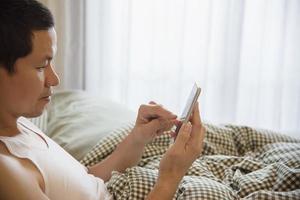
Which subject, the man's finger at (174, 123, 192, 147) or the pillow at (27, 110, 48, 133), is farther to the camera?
the pillow at (27, 110, 48, 133)

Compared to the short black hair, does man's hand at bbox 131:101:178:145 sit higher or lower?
lower

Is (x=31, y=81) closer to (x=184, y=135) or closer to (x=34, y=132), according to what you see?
(x=34, y=132)

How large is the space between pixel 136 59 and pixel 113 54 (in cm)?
12

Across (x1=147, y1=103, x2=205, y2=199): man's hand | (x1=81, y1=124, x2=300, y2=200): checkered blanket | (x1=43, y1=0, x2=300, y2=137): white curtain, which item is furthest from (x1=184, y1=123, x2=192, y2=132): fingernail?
(x1=43, y1=0, x2=300, y2=137): white curtain

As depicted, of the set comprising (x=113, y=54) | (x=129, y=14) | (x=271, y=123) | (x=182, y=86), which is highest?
(x=129, y=14)

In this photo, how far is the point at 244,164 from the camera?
52.3 inches

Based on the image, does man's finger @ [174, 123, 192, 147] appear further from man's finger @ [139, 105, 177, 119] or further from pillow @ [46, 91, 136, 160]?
pillow @ [46, 91, 136, 160]

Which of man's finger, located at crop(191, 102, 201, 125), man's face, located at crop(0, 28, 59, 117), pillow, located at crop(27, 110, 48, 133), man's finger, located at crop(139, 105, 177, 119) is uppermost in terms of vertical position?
man's face, located at crop(0, 28, 59, 117)

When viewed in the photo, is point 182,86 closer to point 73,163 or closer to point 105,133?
point 105,133

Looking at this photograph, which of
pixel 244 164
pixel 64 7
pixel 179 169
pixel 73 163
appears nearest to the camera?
pixel 179 169

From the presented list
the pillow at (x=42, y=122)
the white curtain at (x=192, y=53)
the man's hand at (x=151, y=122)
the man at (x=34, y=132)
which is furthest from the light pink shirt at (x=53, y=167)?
the white curtain at (x=192, y=53)

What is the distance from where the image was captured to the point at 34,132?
107cm

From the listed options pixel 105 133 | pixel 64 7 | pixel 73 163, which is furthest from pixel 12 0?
pixel 64 7

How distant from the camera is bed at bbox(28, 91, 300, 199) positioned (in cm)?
110
